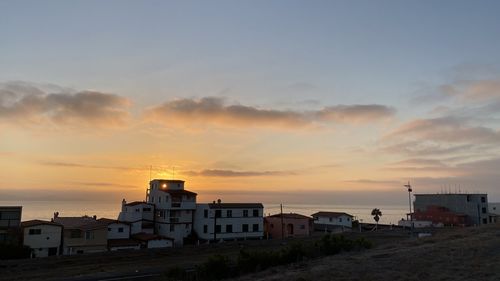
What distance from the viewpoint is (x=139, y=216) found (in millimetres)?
74375

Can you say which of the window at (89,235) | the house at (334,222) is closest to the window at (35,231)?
the window at (89,235)

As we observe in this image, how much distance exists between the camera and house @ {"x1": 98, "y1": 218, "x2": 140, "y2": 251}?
64500 mm

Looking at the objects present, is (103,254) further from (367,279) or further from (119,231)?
(367,279)

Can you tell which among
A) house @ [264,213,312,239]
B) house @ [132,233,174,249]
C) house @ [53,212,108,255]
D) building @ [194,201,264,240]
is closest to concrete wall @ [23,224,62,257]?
house @ [53,212,108,255]

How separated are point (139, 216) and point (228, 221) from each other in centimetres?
1562

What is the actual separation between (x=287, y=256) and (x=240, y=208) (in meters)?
51.6

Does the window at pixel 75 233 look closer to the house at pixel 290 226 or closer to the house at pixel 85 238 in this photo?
the house at pixel 85 238

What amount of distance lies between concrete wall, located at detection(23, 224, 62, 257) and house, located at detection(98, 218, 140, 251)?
6.74m

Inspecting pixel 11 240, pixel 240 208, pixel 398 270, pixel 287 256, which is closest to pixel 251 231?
pixel 240 208

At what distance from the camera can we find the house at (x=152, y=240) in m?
67.1

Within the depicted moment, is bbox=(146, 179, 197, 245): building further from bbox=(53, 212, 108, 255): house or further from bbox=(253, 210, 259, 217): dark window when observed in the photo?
bbox=(53, 212, 108, 255): house

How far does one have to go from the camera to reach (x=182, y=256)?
51188 millimetres

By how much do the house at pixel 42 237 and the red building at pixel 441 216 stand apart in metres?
81.0

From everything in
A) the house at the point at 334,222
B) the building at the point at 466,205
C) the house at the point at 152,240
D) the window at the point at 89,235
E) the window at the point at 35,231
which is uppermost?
the building at the point at 466,205
